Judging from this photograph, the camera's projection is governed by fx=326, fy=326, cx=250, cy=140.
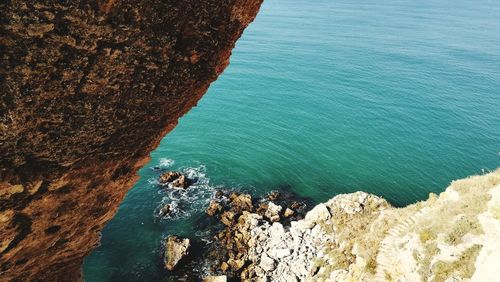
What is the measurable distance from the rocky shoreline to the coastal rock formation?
0.05 m

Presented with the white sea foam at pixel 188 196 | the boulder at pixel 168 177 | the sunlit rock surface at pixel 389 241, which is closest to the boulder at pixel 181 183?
the white sea foam at pixel 188 196

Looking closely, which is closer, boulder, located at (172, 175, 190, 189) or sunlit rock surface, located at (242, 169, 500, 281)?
sunlit rock surface, located at (242, 169, 500, 281)

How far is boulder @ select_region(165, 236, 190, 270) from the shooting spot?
1147 inches

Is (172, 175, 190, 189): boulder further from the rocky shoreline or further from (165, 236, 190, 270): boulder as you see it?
(165, 236, 190, 270): boulder

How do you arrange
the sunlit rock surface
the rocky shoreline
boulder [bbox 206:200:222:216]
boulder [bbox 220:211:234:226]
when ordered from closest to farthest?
the sunlit rock surface < the rocky shoreline < boulder [bbox 220:211:234:226] < boulder [bbox 206:200:222:216]

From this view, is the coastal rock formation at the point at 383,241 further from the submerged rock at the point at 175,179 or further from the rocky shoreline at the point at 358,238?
the submerged rock at the point at 175,179

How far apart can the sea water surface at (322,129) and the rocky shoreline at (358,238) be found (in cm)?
449

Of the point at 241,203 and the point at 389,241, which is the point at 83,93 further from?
the point at 241,203

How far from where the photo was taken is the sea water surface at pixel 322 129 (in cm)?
3694

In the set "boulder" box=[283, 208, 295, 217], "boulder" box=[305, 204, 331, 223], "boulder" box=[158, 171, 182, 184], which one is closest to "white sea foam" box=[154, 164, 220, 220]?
"boulder" box=[158, 171, 182, 184]

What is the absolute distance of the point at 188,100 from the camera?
431 inches

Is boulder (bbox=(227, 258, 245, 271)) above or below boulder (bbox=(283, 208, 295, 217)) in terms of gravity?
below

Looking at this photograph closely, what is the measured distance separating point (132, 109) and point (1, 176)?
3563mm

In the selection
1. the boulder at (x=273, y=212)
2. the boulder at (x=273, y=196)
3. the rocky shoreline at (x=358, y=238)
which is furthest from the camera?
the boulder at (x=273, y=196)
